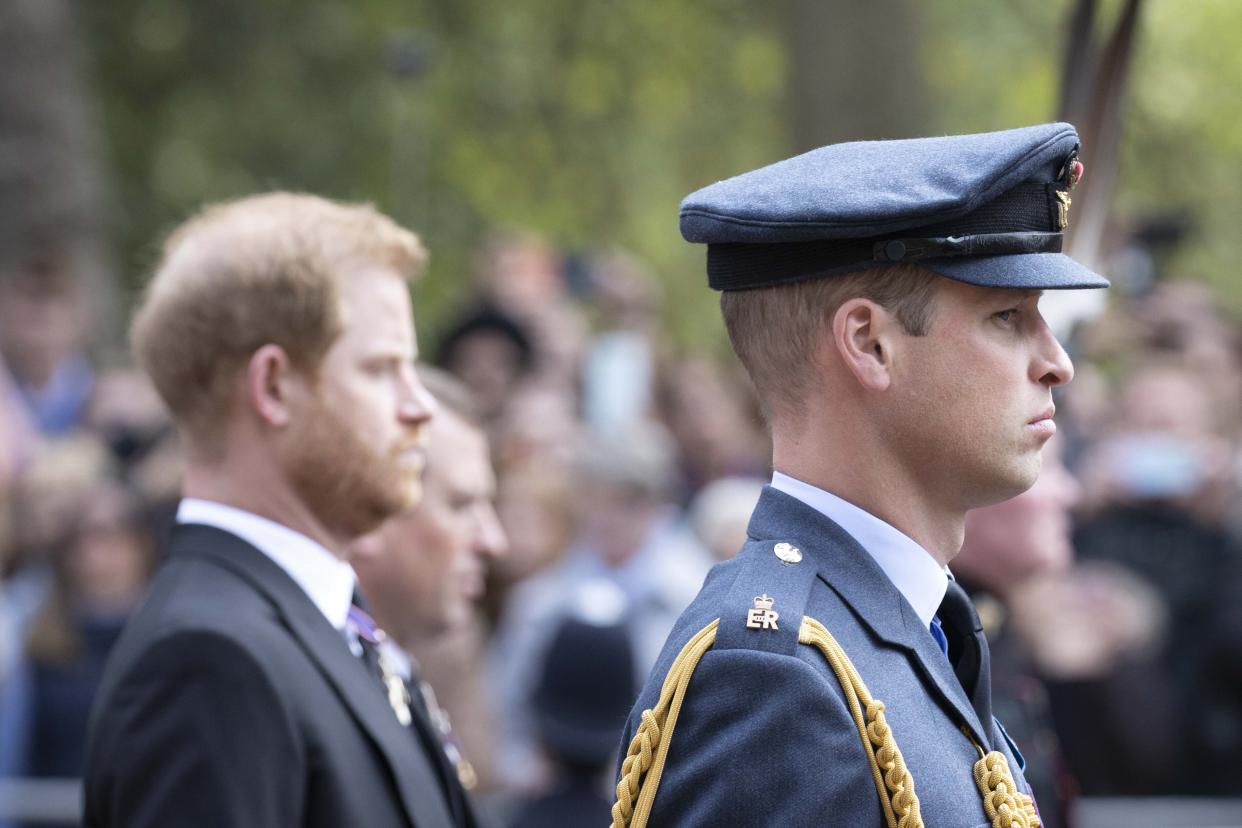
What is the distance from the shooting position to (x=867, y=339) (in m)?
2.24

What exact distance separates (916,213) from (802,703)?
0.63 metres

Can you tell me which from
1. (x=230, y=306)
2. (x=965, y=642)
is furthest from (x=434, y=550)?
(x=965, y=642)

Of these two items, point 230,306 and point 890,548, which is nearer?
point 890,548

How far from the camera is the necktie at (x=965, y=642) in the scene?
2.49 m

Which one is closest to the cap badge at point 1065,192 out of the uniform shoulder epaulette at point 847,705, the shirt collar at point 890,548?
the shirt collar at point 890,548

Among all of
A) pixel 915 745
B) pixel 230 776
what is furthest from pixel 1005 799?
pixel 230 776

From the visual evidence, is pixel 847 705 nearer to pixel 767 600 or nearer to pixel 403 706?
pixel 767 600

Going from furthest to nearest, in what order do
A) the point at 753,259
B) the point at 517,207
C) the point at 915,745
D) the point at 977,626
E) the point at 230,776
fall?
the point at 517,207
the point at 230,776
the point at 977,626
the point at 753,259
the point at 915,745

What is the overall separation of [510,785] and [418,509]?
7.39ft

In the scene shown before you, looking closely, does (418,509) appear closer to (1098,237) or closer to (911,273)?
(1098,237)

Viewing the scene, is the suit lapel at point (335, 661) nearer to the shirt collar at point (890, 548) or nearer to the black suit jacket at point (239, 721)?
the black suit jacket at point (239, 721)

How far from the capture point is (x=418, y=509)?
405 cm

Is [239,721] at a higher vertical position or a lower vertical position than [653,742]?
lower

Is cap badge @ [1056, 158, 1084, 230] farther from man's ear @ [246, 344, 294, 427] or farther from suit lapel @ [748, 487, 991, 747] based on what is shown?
man's ear @ [246, 344, 294, 427]
